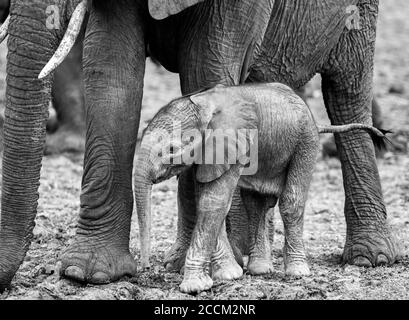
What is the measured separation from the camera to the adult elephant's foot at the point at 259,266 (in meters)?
5.77

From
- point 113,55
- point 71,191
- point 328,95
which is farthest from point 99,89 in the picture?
point 71,191

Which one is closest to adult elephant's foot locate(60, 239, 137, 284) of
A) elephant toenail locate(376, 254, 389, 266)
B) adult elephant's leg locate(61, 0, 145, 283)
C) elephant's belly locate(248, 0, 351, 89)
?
adult elephant's leg locate(61, 0, 145, 283)

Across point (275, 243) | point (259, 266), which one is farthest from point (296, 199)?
point (275, 243)

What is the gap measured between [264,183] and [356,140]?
1.41 m

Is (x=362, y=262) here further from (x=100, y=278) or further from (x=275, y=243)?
(x=100, y=278)

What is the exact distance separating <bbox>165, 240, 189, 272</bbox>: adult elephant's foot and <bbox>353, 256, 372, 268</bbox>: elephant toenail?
1.12 m

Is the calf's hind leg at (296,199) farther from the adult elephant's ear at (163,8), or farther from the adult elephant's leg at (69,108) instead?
the adult elephant's leg at (69,108)

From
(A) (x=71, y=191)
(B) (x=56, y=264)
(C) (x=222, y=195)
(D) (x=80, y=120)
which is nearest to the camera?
(C) (x=222, y=195)

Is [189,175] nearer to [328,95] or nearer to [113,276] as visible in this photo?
[113,276]

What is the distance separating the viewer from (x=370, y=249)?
666 centimetres

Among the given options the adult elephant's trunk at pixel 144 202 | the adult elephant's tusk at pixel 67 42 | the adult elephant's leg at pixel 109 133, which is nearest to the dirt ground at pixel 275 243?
the adult elephant's leg at pixel 109 133

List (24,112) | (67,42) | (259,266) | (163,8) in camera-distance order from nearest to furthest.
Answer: (67,42) → (24,112) → (163,8) → (259,266)

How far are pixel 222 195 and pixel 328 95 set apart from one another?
1.89 m
